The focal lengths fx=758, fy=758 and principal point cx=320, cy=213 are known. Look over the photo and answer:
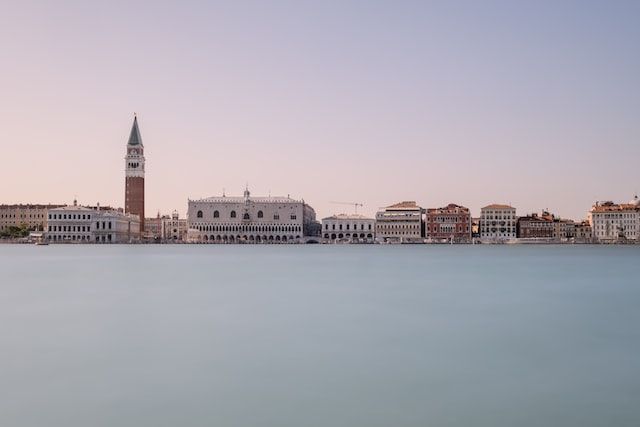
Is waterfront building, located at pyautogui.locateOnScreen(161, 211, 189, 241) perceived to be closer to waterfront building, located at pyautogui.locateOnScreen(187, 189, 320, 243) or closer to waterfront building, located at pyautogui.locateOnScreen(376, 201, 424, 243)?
waterfront building, located at pyautogui.locateOnScreen(187, 189, 320, 243)

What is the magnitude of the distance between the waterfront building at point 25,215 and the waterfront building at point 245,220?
1953 cm

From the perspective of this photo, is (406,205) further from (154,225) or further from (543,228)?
(154,225)

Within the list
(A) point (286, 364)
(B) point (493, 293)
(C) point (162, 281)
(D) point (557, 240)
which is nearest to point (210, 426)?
(A) point (286, 364)

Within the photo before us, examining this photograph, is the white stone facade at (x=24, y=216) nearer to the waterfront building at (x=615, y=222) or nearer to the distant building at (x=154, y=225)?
the distant building at (x=154, y=225)

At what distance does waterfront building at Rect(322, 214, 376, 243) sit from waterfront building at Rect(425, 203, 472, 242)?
7.59m

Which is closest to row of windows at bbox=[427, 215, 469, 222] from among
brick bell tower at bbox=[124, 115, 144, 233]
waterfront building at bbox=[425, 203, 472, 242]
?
waterfront building at bbox=[425, 203, 472, 242]

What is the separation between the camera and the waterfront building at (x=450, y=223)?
95.4 m

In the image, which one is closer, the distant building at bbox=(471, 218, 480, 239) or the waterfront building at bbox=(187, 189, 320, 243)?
the waterfront building at bbox=(187, 189, 320, 243)

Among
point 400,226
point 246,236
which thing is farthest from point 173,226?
point 400,226

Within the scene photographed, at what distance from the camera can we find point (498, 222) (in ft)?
317

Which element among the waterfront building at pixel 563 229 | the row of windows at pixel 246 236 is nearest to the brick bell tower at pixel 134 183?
the row of windows at pixel 246 236

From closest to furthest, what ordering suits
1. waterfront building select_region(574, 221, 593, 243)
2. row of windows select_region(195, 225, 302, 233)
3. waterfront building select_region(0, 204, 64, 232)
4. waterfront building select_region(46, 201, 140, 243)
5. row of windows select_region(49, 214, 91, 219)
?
1. waterfront building select_region(46, 201, 140, 243)
2. row of windows select_region(49, 214, 91, 219)
3. row of windows select_region(195, 225, 302, 233)
4. waterfront building select_region(0, 204, 64, 232)
5. waterfront building select_region(574, 221, 593, 243)

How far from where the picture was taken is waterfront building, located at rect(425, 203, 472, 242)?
95.4m

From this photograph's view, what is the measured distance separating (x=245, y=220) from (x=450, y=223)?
A: 25948mm
